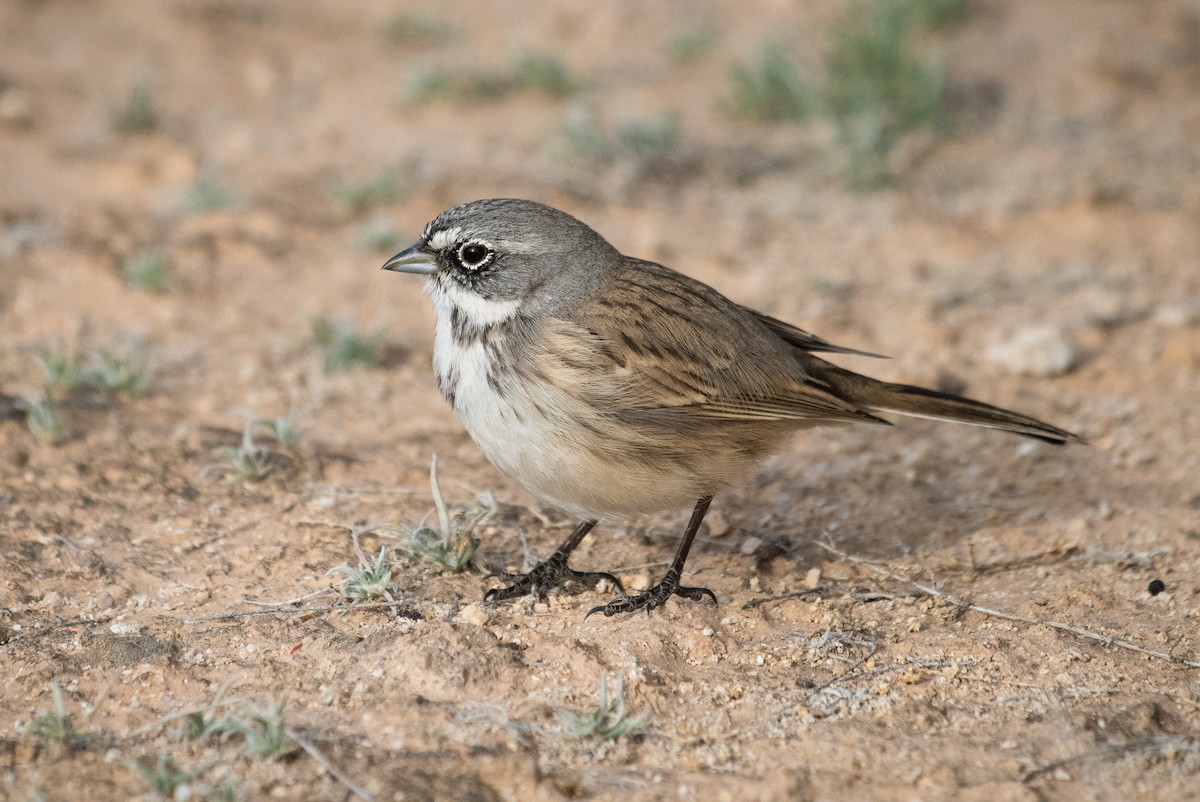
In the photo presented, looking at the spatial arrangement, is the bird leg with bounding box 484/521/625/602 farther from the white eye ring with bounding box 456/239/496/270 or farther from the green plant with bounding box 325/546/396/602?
the white eye ring with bounding box 456/239/496/270

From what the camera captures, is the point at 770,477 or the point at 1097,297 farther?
the point at 1097,297

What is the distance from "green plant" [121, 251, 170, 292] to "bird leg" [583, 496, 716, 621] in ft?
12.3

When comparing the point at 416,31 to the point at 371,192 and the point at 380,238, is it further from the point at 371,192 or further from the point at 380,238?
the point at 380,238

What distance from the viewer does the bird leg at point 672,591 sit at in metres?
4.95

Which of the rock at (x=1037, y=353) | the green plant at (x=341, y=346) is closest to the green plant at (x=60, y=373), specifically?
the green plant at (x=341, y=346)

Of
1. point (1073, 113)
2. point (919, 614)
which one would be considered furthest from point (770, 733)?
point (1073, 113)

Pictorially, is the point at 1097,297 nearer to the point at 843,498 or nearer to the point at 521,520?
the point at 843,498

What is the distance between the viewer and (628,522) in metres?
5.93

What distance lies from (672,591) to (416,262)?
5.64ft

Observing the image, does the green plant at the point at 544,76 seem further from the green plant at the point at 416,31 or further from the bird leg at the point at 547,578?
the bird leg at the point at 547,578

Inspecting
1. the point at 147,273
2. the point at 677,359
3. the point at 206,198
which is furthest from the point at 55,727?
the point at 206,198

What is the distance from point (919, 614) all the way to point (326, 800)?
2410mm

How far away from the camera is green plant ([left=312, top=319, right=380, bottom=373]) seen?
6.85m

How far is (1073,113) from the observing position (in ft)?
31.3
